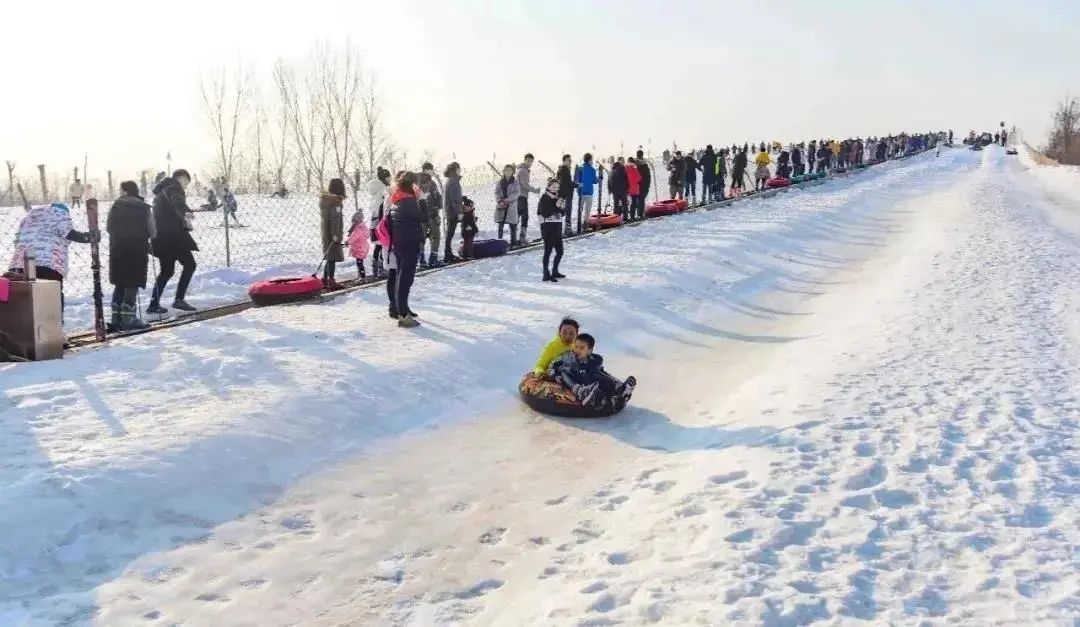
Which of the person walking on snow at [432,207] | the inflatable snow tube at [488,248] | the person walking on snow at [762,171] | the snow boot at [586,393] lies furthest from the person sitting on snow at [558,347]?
the person walking on snow at [762,171]

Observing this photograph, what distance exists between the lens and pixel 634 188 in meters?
22.7

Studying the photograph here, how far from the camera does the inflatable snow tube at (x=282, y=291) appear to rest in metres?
11.5

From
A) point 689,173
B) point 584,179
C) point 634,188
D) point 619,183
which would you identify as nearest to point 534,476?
point 584,179

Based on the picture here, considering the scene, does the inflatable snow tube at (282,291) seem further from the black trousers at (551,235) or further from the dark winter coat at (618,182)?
the dark winter coat at (618,182)

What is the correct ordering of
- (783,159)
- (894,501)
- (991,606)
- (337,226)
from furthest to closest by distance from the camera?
(783,159), (337,226), (894,501), (991,606)

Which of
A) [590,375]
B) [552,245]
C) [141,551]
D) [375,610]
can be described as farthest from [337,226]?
[375,610]

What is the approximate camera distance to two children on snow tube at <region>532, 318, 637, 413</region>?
7.57m

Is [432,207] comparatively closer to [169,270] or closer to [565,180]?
[565,180]

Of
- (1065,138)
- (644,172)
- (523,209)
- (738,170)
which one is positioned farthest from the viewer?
(1065,138)

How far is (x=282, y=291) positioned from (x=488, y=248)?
541cm

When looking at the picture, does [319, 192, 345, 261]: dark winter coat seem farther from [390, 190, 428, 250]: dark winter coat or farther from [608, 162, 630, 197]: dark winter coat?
[608, 162, 630, 197]: dark winter coat

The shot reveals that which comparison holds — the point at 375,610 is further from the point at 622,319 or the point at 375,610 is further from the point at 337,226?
the point at 337,226

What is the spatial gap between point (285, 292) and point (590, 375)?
5.72 meters

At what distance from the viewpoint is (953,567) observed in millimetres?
4477
